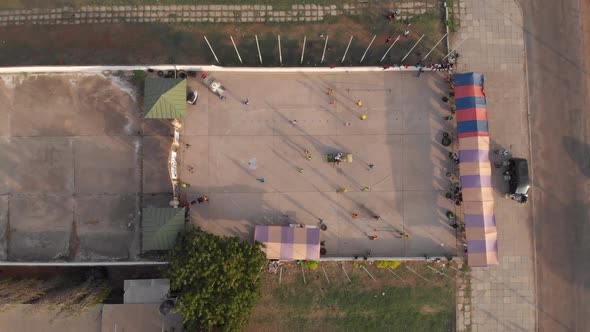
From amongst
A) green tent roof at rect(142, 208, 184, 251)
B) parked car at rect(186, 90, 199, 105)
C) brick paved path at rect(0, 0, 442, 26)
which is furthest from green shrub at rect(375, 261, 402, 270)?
brick paved path at rect(0, 0, 442, 26)

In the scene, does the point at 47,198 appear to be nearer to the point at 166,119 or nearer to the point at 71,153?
the point at 71,153

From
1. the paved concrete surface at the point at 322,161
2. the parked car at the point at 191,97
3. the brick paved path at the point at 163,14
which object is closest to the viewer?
the parked car at the point at 191,97

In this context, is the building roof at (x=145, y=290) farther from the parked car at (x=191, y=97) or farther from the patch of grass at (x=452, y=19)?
the patch of grass at (x=452, y=19)

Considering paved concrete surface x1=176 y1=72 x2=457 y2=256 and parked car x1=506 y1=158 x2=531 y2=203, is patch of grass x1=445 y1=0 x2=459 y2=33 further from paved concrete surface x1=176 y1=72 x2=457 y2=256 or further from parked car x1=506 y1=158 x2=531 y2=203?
parked car x1=506 y1=158 x2=531 y2=203

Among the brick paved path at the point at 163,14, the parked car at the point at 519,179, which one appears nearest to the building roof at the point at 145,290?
the brick paved path at the point at 163,14

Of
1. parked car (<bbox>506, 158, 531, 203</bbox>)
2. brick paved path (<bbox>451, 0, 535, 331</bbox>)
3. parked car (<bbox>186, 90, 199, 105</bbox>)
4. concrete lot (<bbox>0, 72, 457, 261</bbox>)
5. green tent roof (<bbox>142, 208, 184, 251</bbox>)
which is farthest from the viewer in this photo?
brick paved path (<bbox>451, 0, 535, 331</bbox>)

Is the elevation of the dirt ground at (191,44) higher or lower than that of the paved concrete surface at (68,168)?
higher

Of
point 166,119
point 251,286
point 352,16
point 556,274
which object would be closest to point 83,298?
point 251,286
